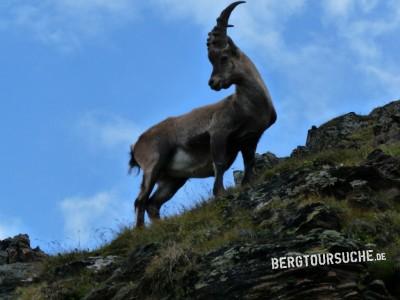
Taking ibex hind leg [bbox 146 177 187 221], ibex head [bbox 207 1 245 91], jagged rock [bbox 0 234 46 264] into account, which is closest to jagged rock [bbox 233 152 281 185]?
ibex hind leg [bbox 146 177 187 221]

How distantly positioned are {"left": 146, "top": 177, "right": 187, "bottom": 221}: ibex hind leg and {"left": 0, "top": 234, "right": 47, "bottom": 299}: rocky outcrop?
247 centimetres

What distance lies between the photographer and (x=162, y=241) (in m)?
15.4

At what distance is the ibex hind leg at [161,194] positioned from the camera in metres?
20.2

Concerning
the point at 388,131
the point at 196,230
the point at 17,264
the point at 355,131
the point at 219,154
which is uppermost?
the point at 355,131

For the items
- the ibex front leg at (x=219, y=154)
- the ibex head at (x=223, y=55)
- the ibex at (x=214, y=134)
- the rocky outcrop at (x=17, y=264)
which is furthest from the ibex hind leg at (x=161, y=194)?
the rocky outcrop at (x=17, y=264)

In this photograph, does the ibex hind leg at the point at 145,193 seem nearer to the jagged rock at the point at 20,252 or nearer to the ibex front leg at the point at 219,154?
the ibex front leg at the point at 219,154

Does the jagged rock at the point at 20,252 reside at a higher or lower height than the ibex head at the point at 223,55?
lower

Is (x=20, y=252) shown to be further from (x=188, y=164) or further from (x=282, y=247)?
(x=282, y=247)

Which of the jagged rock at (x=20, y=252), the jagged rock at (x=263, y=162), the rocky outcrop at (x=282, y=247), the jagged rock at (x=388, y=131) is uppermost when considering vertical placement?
the jagged rock at (x=263, y=162)

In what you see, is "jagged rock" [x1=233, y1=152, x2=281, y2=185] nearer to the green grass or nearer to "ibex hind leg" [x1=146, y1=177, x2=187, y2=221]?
"ibex hind leg" [x1=146, y1=177, x2=187, y2=221]

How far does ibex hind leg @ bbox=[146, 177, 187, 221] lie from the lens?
2017 cm

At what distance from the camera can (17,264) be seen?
18172 mm

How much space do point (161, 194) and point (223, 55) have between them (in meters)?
3.26

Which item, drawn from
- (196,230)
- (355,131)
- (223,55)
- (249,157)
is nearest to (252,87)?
(223,55)
